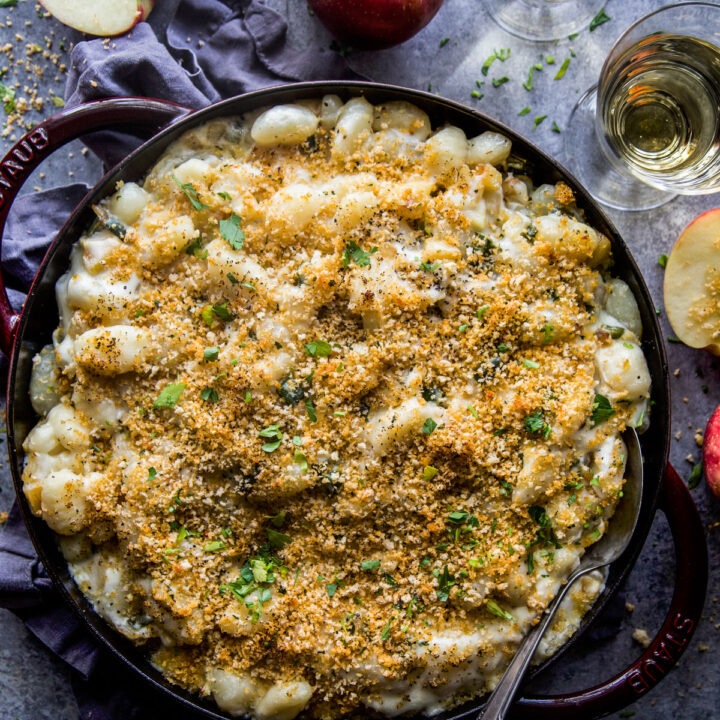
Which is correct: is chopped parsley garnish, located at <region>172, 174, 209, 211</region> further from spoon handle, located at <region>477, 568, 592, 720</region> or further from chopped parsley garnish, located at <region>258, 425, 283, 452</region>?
spoon handle, located at <region>477, 568, 592, 720</region>

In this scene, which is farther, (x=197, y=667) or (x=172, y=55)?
(x=172, y=55)

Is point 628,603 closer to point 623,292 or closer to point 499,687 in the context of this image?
point 499,687

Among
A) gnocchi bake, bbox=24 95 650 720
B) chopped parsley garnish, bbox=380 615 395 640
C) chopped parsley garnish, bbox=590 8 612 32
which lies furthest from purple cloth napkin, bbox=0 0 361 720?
chopped parsley garnish, bbox=590 8 612 32

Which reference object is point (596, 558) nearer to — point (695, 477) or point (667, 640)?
point (667, 640)

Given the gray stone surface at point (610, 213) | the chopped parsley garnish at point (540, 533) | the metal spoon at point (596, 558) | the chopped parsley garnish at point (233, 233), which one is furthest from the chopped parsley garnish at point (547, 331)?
the chopped parsley garnish at point (233, 233)

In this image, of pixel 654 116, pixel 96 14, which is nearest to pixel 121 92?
pixel 96 14

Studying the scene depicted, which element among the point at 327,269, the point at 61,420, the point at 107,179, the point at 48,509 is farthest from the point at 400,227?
the point at 48,509

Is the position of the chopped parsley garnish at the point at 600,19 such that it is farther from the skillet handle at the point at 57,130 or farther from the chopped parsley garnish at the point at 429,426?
the chopped parsley garnish at the point at 429,426
